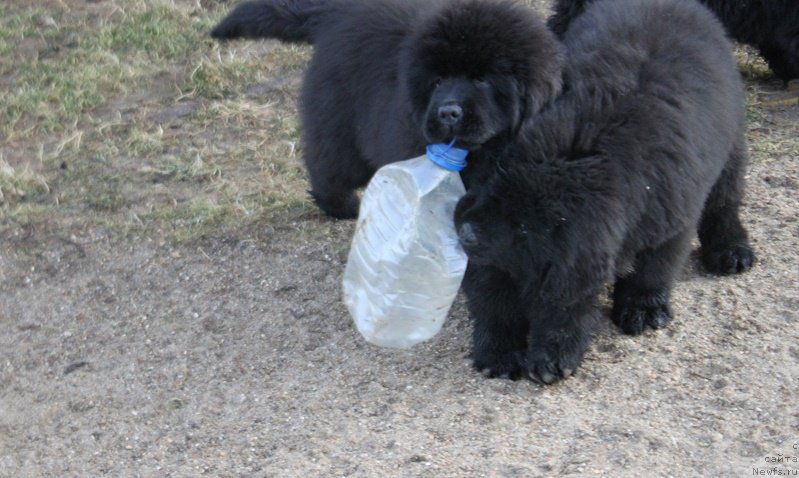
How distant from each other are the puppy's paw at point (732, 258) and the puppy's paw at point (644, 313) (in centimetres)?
45

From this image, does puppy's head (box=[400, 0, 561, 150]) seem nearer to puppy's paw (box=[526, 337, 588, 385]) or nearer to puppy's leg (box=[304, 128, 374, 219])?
puppy's paw (box=[526, 337, 588, 385])

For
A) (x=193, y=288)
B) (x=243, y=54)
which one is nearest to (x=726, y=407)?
(x=193, y=288)

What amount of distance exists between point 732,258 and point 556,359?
3.50 ft

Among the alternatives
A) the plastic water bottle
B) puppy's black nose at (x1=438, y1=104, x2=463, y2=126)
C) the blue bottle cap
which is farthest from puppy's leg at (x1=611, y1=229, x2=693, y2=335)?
puppy's black nose at (x1=438, y1=104, x2=463, y2=126)

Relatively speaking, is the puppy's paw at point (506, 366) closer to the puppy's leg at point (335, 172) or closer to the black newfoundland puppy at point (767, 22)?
the puppy's leg at point (335, 172)

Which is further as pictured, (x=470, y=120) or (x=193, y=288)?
(x=193, y=288)

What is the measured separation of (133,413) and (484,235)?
1.48m

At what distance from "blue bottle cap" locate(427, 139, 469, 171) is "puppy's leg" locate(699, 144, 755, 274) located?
1168 millimetres

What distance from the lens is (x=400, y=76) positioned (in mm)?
4250

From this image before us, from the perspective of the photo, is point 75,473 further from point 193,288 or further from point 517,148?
point 517,148

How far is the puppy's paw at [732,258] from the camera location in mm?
4660

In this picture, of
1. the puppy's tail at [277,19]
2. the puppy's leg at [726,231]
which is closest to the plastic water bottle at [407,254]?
the puppy's tail at [277,19]

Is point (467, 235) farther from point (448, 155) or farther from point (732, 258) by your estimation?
point (732, 258)

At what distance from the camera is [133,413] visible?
13.9 feet
